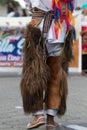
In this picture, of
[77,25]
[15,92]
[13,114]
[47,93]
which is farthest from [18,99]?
[77,25]

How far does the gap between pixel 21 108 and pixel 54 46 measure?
198 centimetres

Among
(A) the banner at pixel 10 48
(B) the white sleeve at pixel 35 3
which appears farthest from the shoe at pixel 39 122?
(A) the banner at pixel 10 48

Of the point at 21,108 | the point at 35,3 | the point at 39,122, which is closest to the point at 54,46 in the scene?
the point at 35,3

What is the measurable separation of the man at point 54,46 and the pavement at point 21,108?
28 centimetres

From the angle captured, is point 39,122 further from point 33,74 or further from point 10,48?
point 10,48

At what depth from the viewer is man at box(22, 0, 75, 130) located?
5605mm

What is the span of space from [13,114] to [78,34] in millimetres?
6353

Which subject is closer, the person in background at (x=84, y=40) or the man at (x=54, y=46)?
the man at (x=54, y=46)

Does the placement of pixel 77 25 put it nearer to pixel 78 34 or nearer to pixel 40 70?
pixel 78 34

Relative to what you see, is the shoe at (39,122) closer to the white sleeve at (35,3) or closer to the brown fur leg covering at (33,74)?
the brown fur leg covering at (33,74)

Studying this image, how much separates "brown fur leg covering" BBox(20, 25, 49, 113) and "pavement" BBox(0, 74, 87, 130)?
40cm

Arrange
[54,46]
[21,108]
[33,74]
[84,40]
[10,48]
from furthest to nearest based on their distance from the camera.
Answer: [84,40]
[10,48]
[21,108]
[54,46]
[33,74]

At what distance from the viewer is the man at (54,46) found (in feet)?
18.4

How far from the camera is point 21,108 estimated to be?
7438mm
